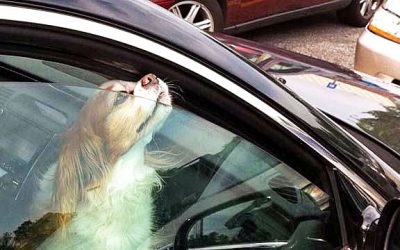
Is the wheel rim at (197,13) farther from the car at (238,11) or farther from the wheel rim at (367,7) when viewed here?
the wheel rim at (367,7)

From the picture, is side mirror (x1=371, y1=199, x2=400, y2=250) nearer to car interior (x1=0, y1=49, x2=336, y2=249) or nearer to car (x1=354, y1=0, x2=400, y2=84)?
car interior (x1=0, y1=49, x2=336, y2=249)

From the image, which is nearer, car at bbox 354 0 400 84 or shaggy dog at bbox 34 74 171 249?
shaggy dog at bbox 34 74 171 249

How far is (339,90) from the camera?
2.65m

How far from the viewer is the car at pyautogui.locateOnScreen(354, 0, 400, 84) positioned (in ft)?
12.5

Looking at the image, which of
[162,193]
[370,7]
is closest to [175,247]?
[162,193]

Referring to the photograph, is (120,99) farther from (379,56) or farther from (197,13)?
(197,13)

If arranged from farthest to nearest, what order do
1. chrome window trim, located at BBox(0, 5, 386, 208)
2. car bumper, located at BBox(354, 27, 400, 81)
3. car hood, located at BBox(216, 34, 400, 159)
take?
1. car bumper, located at BBox(354, 27, 400, 81)
2. car hood, located at BBox(216, 34, 400, 159)
3. chrome window trim, located at BBox(0, 5, 386, 208)

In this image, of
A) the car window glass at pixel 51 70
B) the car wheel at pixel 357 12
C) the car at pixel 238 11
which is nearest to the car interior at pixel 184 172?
the car window glass at pixel 51 70

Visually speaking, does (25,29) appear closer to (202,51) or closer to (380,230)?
(202,51)

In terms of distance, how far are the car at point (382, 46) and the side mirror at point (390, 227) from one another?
2469 millimetres

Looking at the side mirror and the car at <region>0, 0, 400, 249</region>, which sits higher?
→ the car at <region>0, 0, 400, 249</region>

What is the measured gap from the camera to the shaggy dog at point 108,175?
4.36 feet

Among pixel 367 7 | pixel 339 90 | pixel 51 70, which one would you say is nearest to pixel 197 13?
pixel 367 7

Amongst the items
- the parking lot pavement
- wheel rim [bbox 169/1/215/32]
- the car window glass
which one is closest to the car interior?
the car window glass
